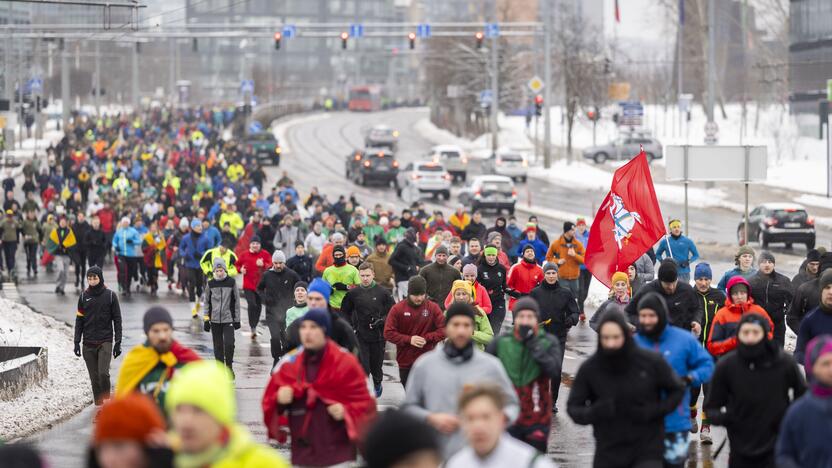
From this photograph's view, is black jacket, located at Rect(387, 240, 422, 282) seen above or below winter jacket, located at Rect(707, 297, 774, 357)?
below

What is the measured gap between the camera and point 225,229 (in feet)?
99.0

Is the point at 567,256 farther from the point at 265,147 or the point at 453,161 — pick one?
the point at 265,147

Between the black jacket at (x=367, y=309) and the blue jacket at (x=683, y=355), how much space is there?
6.21 metres

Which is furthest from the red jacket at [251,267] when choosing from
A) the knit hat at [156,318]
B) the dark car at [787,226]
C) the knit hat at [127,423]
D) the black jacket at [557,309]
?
the dark car at [787,226]

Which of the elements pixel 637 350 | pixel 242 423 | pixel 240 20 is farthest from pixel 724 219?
pixel 240 20

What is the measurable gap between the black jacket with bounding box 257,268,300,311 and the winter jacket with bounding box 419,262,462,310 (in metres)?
1.91

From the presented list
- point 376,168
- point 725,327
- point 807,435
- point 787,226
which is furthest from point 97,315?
point 376,168

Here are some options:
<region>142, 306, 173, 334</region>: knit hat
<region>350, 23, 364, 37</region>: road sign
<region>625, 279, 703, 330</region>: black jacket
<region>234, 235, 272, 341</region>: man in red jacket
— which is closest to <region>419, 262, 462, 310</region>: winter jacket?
<region>625, 279, 703, 330</region>: black jacket

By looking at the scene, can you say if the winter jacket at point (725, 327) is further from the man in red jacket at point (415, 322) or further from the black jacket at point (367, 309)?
the black jacket at point (367, 309)

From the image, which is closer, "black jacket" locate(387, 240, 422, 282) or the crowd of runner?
the crowd of runner

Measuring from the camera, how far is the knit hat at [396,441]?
5.83 metres

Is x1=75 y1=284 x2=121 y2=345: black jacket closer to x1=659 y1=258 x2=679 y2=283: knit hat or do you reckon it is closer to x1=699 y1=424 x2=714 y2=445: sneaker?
x1=659 y1=258 x2=679 y2=283: knit hat

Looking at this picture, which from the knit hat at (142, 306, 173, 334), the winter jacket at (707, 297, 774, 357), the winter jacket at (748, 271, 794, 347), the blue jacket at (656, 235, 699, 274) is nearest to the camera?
the knit hat at (142, 306, 173, 334)

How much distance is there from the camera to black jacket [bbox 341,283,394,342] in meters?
16.3
